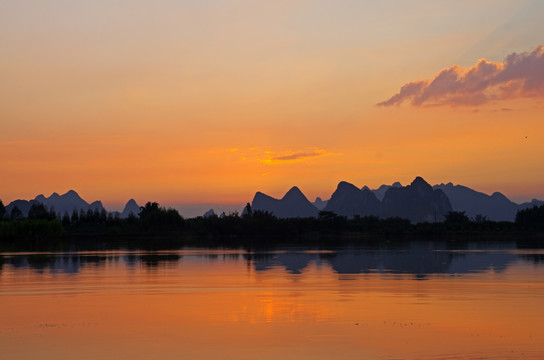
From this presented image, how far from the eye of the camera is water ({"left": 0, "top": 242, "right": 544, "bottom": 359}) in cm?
1648

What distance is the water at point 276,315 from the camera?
16484 mm

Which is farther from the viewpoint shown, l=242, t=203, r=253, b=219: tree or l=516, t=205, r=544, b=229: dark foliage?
l=242, t=203, r=253, b=219: tree

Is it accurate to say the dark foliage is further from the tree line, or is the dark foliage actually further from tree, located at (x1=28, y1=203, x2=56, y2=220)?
tree, located at (x1=28, y1=203, x2=56, y2=220)

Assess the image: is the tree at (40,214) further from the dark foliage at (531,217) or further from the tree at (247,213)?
the dark foliage at (531,217)

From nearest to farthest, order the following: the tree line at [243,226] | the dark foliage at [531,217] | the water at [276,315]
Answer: the water at [276,315] < the tree line at [243,226] < the dark foliage at [531,217]

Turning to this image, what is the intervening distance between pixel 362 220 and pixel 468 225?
82.4 feet

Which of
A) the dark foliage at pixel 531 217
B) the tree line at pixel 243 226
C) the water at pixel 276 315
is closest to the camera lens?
the water at pixel 276 315

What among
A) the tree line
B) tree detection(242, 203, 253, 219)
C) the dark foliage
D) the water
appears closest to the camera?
the water

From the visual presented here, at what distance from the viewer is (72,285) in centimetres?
3238

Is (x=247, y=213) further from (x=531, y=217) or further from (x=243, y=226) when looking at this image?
(x=531, y=217)

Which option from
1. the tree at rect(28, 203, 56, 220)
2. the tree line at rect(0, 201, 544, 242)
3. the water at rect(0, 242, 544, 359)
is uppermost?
the tree at rect(28, 203, 56, 220)

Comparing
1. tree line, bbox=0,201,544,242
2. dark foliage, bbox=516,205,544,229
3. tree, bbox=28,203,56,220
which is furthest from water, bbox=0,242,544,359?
dark foliage, bbox=516,205,544,229

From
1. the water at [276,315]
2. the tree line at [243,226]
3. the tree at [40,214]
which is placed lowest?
the water at [276,315]

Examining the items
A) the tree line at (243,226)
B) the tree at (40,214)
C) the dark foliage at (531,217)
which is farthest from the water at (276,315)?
the dark foliage at (531,217)
